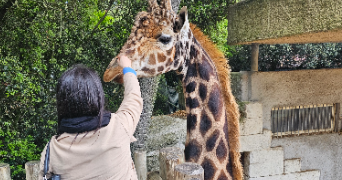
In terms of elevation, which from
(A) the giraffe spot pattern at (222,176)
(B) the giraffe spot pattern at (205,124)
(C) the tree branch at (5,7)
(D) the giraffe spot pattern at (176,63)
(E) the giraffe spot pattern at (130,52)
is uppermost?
(C) the tree branch at (5,7)

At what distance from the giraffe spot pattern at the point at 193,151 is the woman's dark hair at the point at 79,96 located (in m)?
1.06

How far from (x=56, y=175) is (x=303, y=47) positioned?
21.1 feet

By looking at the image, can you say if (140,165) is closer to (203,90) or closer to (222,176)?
(222,176)

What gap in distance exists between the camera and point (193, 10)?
4949 millimetres

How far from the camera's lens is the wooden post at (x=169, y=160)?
1.94 m

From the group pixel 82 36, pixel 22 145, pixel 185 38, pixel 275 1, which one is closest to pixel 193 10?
pixel 82 36

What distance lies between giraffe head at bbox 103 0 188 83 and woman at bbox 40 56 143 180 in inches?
24.0

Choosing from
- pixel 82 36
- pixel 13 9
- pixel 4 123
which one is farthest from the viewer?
pixel 82 36

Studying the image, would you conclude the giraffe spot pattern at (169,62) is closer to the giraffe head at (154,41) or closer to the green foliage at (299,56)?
the giraffe head at (154,41)

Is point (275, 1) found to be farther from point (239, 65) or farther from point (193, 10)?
point (239, 65)

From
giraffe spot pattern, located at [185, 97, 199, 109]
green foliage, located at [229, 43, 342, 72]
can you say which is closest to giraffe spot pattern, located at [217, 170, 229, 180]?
giraffe spot pattern, located at [185, 97, 199, 109]

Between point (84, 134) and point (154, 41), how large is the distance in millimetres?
912

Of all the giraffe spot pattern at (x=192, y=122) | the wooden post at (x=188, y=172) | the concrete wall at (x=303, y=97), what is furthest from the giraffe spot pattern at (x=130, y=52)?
the concrete wall at (x=303, y=97)

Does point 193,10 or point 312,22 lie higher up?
point 193,10
